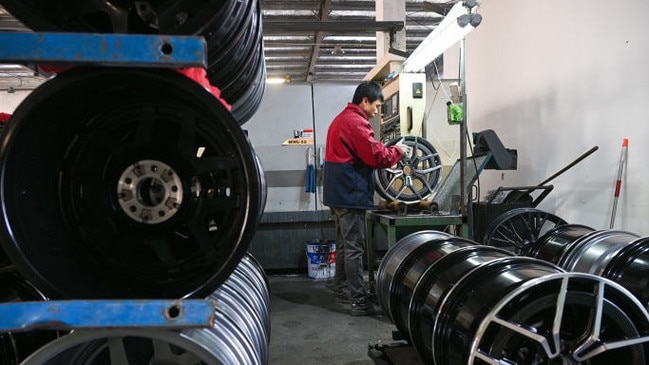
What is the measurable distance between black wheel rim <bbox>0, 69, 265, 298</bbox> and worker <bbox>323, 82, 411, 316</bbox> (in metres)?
1.93

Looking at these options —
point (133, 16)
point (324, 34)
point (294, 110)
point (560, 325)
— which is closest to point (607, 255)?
point (560, 325)

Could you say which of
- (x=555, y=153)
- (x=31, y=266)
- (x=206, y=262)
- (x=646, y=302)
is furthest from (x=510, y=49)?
(x=31, y=266)

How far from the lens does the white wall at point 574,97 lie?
2924mm

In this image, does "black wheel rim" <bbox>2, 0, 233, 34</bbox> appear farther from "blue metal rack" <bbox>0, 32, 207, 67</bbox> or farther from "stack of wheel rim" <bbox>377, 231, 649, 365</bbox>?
"stack of wheel rim" <bbox>377, 231, 649, 365</bbox>

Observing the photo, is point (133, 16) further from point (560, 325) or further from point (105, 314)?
point (560, 325)

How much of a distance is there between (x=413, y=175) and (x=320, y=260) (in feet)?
4.57

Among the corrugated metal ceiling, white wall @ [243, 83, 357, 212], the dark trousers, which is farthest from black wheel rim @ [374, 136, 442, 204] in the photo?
white wall @ [243, 83, 357, 212]

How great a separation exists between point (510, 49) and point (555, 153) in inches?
54.0

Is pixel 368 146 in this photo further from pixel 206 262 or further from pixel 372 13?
pixel 372 13

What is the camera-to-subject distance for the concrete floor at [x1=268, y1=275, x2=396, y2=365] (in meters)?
2.29

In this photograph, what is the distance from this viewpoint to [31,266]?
0.83m

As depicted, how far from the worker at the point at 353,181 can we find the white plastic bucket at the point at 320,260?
3.18ft

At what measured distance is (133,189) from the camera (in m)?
1.03

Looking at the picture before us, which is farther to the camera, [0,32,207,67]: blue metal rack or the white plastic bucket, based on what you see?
the white plastic bucket
